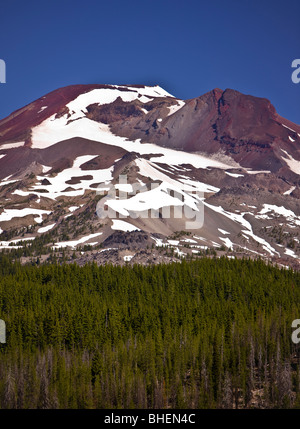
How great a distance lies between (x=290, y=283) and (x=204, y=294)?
2215 centimetres

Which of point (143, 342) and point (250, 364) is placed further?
point (143, 342)

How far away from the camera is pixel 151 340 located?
107m

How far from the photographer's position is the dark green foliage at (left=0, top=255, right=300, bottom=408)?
295ft

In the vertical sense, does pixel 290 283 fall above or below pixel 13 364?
above

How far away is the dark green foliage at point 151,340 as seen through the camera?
295 ft

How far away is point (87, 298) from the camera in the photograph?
453 feet

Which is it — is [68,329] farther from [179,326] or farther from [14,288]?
[14,288]
